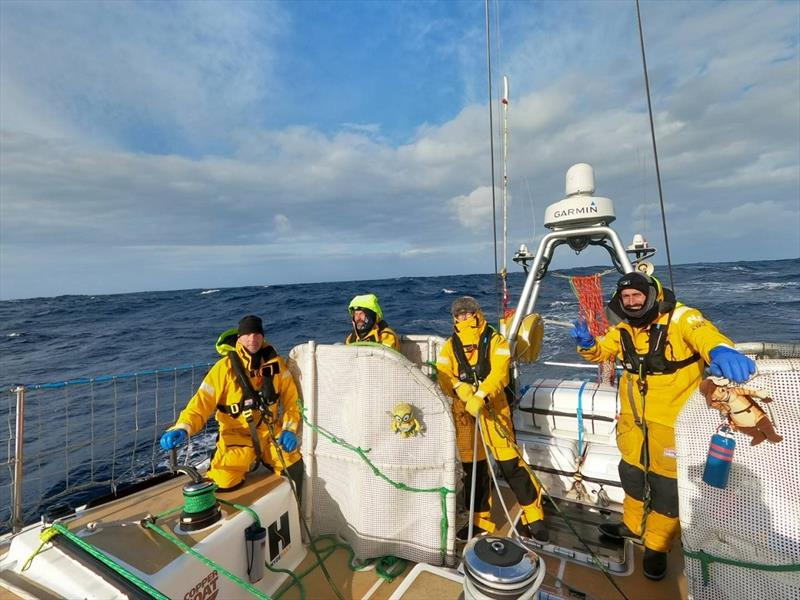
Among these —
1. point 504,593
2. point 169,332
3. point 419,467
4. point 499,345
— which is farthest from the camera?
point 169,332

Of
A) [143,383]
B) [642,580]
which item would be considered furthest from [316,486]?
[143,383]

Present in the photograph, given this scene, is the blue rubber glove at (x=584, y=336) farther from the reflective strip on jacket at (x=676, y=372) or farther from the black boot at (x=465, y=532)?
the black boot at (x=465, y=532)

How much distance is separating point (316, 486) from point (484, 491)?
1.68 meters

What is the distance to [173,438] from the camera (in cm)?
298

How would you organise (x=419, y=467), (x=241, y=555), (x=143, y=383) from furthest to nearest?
(x=143, y=383) < (x=419, y=467) < (x=241, y=555)

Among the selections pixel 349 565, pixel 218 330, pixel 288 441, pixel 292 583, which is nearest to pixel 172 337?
pixel 218 330

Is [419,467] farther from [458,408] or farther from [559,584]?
[559,584]

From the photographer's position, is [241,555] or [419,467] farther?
[419,467]

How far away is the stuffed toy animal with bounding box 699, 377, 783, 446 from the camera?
1881mm

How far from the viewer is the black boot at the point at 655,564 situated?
3.14 m

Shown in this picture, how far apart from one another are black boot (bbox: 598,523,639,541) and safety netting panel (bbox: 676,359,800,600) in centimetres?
164

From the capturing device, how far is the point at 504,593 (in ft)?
5.55

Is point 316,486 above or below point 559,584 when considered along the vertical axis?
above

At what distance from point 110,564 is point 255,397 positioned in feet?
5.20
